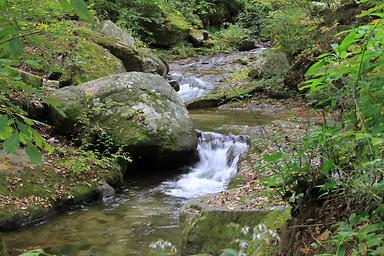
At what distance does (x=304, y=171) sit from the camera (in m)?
2.50

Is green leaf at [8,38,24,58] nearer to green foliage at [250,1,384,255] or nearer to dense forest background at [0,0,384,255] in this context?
dense forest background at [0,0,384,255]

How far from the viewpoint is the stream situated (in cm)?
566

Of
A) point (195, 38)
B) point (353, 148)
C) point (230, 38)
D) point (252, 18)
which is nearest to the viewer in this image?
point (353, 148)

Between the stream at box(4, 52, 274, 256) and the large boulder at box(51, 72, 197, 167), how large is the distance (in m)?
0.57

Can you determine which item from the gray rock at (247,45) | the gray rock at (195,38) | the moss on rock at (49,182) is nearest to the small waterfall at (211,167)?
the moss on rock at (49,182)

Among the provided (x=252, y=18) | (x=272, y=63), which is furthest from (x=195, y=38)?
(x=272, y=63)

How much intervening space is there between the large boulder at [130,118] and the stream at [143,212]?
1.88ft

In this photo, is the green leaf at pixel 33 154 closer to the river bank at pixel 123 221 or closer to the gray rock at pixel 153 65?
the river bank at pixel 123 221

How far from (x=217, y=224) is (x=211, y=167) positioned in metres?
4.93

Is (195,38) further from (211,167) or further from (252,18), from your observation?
(211,167)

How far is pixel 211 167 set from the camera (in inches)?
367

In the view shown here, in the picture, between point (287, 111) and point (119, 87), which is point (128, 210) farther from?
point (287, 111)


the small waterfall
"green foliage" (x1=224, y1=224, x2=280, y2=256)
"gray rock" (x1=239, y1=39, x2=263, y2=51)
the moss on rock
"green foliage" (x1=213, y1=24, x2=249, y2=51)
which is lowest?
the small waterfall

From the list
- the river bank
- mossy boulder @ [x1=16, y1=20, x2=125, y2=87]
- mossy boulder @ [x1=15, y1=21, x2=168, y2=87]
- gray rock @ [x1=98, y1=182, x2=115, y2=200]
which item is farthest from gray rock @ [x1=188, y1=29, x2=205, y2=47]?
gray rock @ [x1=98, y1=182, x2=115, y2=200]
